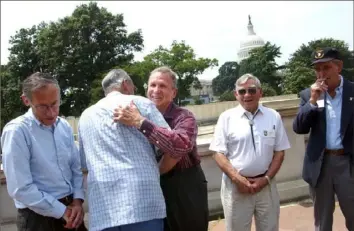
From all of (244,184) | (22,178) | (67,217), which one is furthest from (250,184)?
(22,178)

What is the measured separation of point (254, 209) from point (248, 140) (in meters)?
0.57

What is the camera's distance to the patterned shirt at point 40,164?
2.16 metres

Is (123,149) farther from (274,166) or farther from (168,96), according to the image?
(274,166)

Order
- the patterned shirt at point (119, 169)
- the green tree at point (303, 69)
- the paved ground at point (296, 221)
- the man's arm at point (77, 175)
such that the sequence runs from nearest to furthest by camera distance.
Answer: the patterned shirt at point (119, 169), the man's arm at point (77, 175), the paved ground at point (296, 221), the green tree at point (303, 69)

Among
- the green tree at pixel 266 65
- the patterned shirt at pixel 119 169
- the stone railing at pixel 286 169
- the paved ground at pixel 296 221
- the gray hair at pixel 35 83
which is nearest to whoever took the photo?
the patterned shirt at pixel 119 169

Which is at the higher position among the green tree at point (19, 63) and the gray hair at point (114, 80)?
the green tree at point (19, 63)

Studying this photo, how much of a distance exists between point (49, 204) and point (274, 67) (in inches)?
2181

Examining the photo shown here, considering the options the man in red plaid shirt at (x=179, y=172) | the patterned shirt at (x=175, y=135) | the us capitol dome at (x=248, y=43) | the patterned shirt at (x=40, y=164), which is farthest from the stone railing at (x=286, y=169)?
the us capitol dome at (x=248, y=43)

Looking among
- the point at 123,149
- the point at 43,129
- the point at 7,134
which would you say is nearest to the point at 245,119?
the point at 123,149

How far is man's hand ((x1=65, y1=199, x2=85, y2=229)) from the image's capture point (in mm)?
2311

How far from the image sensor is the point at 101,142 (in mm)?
2168

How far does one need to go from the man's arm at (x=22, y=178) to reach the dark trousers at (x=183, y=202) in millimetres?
704

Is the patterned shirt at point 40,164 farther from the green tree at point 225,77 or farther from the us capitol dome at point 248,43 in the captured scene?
the us capitol dome at point 248,43

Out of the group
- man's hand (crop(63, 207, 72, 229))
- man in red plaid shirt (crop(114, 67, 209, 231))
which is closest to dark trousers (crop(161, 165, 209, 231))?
man in red plaid shirt (crop(114, 67, 209, 231))
